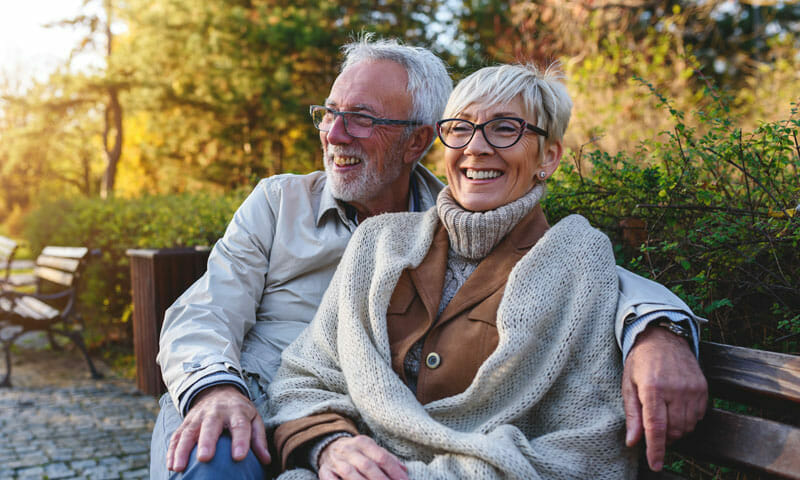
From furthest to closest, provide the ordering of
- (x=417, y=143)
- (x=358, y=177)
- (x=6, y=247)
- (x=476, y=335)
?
(x=6, y=247)
(x=417, y=143)
(x=358, y=177)
(x=476, y=335)

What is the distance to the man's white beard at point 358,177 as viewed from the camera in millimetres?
2955

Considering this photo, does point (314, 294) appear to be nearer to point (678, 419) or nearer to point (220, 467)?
point (220, 467)

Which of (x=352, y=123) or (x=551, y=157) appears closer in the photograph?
(x=551, y=157)

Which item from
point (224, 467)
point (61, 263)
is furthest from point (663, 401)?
point (61, 263)

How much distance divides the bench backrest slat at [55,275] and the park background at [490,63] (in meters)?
0.40

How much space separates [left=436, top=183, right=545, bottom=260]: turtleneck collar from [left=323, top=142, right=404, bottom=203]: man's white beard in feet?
2.61

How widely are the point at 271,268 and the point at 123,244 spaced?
16.9 ft

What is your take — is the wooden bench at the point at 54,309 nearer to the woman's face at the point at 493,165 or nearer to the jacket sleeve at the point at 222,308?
the jacket sleeve at the point at 222,308

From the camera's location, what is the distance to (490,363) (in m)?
1.90

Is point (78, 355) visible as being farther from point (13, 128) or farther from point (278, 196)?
point (13, 128)

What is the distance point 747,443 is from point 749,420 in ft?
0.19

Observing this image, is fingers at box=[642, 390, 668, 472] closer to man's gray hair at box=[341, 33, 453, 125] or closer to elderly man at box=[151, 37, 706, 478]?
elderly man at box=[151, 37, 706, 478]

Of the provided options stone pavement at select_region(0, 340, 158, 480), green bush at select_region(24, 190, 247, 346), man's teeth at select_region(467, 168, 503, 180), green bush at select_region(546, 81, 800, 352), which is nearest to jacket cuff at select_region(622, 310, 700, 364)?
green bush at select_region(546, 81, 800, 352)

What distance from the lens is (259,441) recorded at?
1974mm
